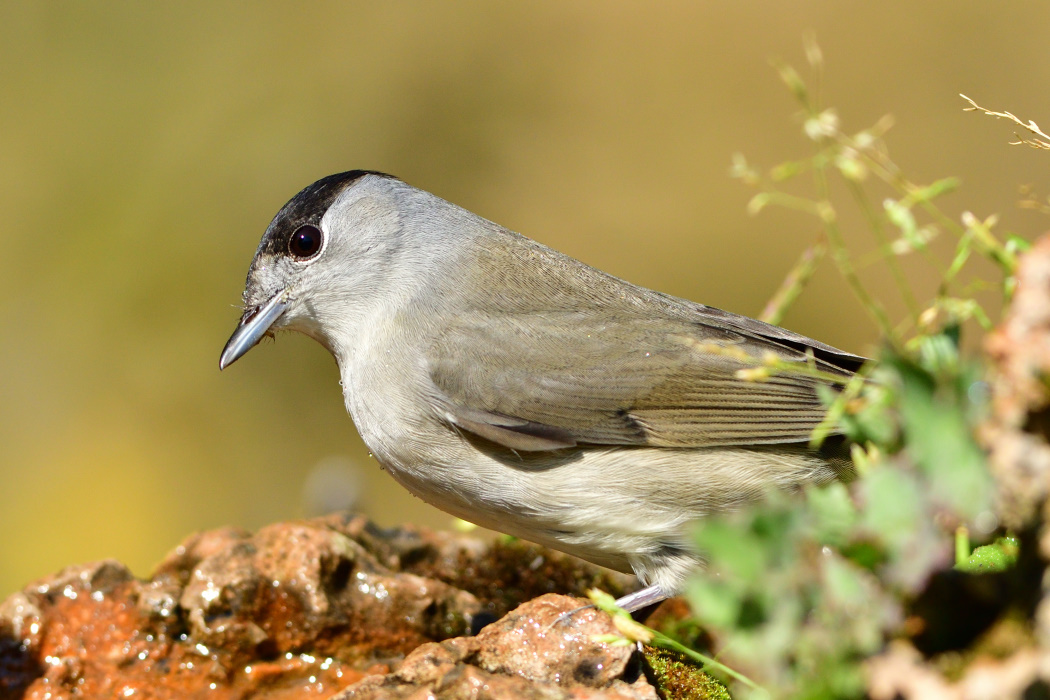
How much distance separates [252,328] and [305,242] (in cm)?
42

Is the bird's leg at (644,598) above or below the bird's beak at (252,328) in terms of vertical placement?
below

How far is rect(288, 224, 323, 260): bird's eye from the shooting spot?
3.76 m

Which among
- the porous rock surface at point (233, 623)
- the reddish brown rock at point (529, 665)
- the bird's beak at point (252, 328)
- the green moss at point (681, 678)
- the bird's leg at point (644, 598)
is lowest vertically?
the porous rock surface at point (233, 623)

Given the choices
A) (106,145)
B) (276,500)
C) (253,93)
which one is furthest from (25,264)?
(276,500)

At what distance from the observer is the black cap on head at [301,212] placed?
3.77m

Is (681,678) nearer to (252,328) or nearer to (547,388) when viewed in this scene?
(547,388)

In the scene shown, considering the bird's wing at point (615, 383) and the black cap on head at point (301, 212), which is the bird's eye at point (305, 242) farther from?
the bird's wing at point (615, 383)

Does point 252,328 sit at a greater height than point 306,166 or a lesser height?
lesser

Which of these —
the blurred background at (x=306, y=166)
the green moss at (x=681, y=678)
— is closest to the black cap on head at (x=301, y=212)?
the green moss at (x=681, y=678)

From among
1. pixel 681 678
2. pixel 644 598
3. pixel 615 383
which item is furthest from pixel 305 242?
pixel 681 678

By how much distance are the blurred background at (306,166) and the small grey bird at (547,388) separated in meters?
4.32

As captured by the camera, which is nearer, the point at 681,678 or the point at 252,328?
the point at 681,678

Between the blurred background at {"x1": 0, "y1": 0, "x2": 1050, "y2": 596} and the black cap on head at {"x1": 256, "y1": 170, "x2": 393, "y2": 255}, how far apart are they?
168 inches

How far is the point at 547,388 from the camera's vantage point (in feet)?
10.8
